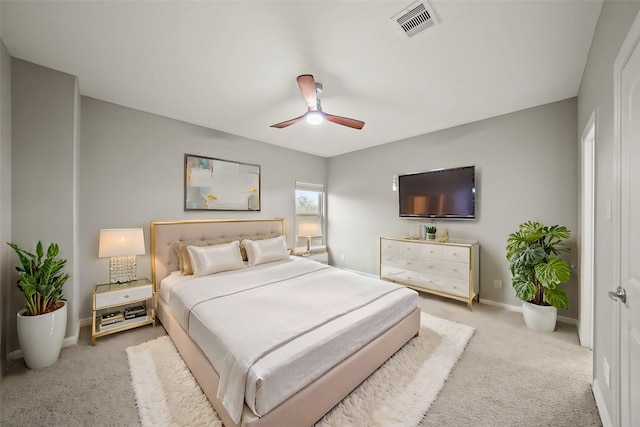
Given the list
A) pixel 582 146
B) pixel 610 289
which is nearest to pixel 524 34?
pixel 582 146

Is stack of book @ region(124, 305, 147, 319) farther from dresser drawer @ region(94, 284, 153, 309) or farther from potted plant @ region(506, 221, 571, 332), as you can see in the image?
potted plant @ region(506, 221, 571, 332)

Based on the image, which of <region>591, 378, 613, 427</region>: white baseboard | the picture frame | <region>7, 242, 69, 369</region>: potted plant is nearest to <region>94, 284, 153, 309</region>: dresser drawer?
<region>7, 242, 69, 369</region>: potted plant

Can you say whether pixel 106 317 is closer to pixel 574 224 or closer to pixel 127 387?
pixel 127 387

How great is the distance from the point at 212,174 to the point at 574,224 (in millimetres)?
4761

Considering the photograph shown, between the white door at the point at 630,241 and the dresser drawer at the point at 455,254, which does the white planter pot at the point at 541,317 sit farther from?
the white door at the point at 630,241

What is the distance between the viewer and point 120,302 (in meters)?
2.59

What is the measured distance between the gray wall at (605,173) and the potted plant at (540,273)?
0.85 meters

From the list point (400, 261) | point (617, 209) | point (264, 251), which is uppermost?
point (617, 209)

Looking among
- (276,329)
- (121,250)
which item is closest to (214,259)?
(121,250)

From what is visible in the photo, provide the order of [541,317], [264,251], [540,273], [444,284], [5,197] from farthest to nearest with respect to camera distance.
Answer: [264,251] → [444,284] → [541,317] → [540,273] → [5,197]

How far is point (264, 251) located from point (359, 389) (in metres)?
2.23

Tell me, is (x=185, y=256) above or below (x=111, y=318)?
above

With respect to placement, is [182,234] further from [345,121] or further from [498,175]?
[498,175]

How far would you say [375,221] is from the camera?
478 cm
